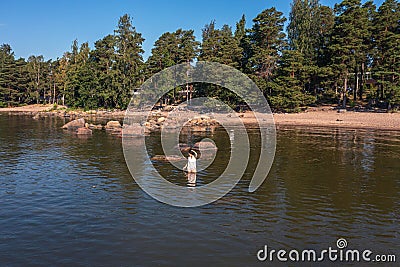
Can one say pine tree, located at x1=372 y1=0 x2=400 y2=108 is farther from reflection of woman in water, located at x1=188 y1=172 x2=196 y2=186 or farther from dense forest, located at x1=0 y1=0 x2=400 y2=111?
reflection of woman in water, located at x1=188 y1=172 x2=196 y2=186

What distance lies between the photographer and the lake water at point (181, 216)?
10.9 meters

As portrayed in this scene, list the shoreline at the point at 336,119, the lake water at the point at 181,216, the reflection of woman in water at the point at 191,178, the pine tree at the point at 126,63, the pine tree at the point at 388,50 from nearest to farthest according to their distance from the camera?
1. the lake water at the point at 181,216
2. the reflection of woman in water at the point at 191,178
3. the shoreline at the point at 336,119
4. the pine tree at the point at 388,50
5. the pine tree at the point at 126,63

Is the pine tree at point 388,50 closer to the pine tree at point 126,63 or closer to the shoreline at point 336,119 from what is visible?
the shoreline at point 336,119

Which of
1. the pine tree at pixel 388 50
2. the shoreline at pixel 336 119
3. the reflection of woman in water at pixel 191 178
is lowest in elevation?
the reflection of woman in water at pixel 191 178

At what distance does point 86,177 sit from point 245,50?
71.5 metres

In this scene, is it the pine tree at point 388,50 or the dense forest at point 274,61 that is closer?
the pine tree at point 388,50

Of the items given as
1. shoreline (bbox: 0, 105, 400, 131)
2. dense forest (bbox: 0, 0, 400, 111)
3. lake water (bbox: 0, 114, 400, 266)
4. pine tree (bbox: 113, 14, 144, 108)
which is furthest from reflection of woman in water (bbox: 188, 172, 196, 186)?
pine tree (bbox: 113, 14, 144, 108)

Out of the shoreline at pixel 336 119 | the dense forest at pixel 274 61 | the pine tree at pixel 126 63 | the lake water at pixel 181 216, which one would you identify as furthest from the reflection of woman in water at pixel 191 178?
the pine tree at pixel 126 63

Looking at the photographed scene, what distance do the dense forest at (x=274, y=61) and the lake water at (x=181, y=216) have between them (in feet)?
147

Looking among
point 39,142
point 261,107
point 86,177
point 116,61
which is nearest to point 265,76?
point 261,107

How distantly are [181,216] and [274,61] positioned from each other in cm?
6609

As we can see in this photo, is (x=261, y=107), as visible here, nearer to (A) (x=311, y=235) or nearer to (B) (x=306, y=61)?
(B) (x=306, y=61)

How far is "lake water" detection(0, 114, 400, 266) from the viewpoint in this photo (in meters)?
10.9

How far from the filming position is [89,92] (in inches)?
3893
